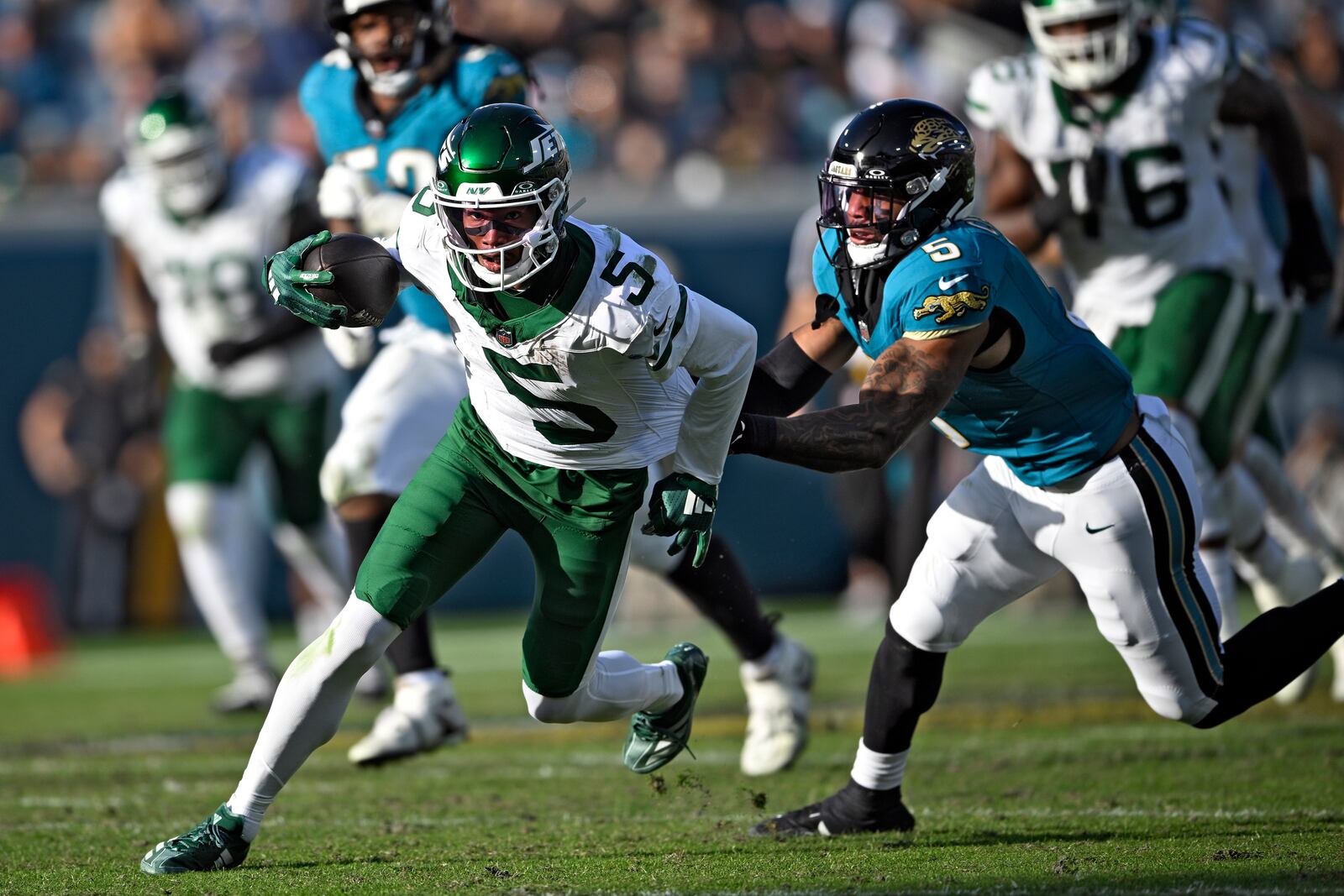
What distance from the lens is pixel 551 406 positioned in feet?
12.8

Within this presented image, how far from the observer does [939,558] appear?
4.08m

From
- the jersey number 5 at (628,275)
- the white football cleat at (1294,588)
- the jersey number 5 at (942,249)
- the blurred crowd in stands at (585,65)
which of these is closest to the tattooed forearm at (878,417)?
the jersey number 5 at (942,249)

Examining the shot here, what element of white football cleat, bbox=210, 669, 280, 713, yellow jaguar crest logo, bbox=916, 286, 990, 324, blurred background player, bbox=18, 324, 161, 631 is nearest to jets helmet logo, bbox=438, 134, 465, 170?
yellow jaguar crest logo, bbox=916, 286, 990, 324

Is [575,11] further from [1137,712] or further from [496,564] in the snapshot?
[1137,712]

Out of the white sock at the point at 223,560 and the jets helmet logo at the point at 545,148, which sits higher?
the jets helmet logo at the point at 545,148

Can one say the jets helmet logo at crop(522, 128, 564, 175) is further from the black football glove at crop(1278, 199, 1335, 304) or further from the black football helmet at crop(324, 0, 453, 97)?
the black football glove at crop(1278, 199, 1335, 304)

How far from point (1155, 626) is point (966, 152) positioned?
1121 millimetres

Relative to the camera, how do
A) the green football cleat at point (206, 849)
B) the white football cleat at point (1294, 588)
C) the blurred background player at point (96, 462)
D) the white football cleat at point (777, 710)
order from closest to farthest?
the green football cleat at point (206, 849), the white football cleat at point (777, 710), the white football cleat at point (1294, 588), the blurred background player at point (96, 462)

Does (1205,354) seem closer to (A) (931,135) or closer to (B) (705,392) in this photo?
(A) (931,135)

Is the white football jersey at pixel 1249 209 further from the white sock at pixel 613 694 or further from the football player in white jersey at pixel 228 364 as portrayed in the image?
the football player in white jersey at pixel 228 364

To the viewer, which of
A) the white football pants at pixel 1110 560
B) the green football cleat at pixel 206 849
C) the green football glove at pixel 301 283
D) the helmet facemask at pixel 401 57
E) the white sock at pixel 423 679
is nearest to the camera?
the green football cleat at pixel 206 849

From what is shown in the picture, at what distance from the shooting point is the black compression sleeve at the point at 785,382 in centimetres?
412

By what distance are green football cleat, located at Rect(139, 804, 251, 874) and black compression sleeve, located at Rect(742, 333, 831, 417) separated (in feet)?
4.75

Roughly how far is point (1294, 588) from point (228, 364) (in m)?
4.01
